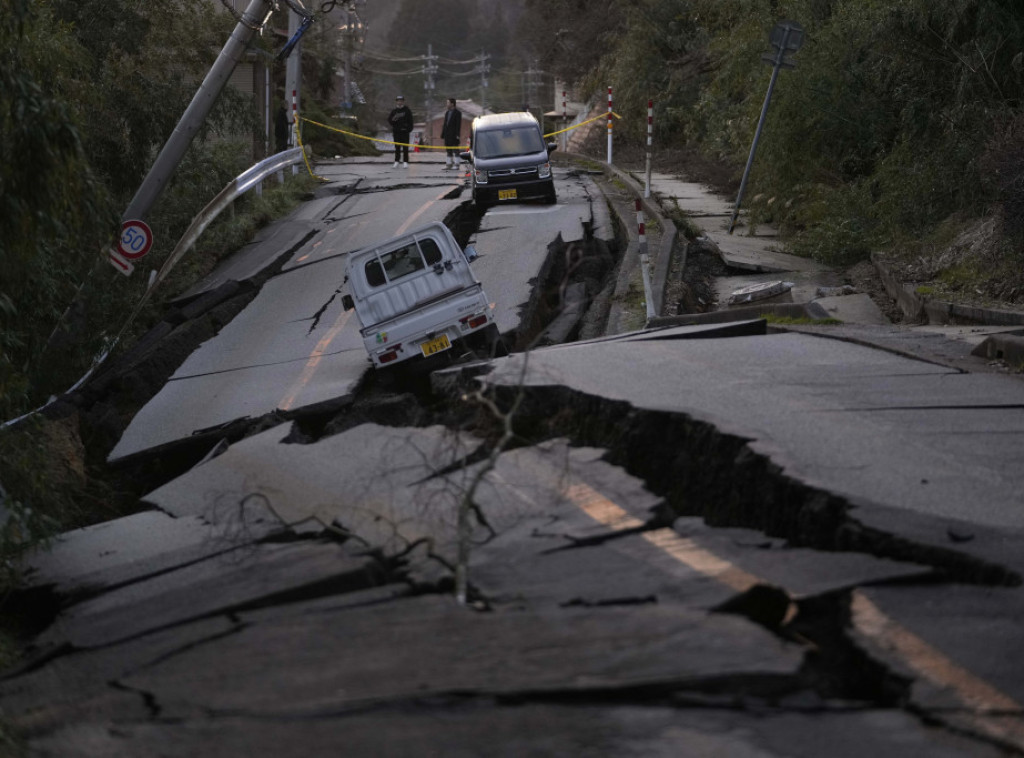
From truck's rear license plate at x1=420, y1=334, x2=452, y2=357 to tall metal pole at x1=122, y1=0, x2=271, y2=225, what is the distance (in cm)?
645

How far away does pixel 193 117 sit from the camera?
16.7 m

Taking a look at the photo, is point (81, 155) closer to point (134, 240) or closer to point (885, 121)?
point (134, 240)

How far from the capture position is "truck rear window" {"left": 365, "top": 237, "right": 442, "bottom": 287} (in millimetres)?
12625

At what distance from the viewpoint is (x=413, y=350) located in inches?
472

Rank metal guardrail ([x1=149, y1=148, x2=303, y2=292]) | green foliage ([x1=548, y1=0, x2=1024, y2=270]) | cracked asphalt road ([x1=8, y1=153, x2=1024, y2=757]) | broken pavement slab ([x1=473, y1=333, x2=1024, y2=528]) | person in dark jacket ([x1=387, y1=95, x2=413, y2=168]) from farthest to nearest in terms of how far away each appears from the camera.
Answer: person in dark jacket ([x1=387, y1=95, x2=413, y2=168])
metal guardrail ([x1=149, y1=148, x2=303, y2=292])
green foliage ([x1=548, y1=0, x2=1024, y2=270])
broken pavement slab ([x1=473, y1=333, x2=1024, y2=528])
cracked asphalt road ([x1=8, y1=153, x2=1024, y2=757])

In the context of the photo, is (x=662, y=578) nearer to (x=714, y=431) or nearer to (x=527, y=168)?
(x=714, y=431)

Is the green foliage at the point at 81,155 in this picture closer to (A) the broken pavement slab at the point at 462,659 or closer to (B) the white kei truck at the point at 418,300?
(B) the white kei truck at the point at 418,300

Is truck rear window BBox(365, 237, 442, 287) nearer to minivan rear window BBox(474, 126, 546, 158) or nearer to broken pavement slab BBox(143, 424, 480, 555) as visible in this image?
broken pavement slab BBox(143, 424, 480, 555)

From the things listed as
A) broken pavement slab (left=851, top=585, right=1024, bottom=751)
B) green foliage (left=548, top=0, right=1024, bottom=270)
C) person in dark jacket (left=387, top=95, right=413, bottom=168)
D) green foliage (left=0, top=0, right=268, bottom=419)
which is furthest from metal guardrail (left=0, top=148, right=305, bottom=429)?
green foliage (left=548, top=0, right=1024, bottom=270)

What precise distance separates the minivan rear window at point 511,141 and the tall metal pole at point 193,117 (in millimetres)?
6788

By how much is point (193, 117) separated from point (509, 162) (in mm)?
7300

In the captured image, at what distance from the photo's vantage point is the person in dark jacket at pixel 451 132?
30938 mm

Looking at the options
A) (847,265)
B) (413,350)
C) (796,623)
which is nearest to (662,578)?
(796,623)

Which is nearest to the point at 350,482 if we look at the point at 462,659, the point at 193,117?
the point at 462,659
